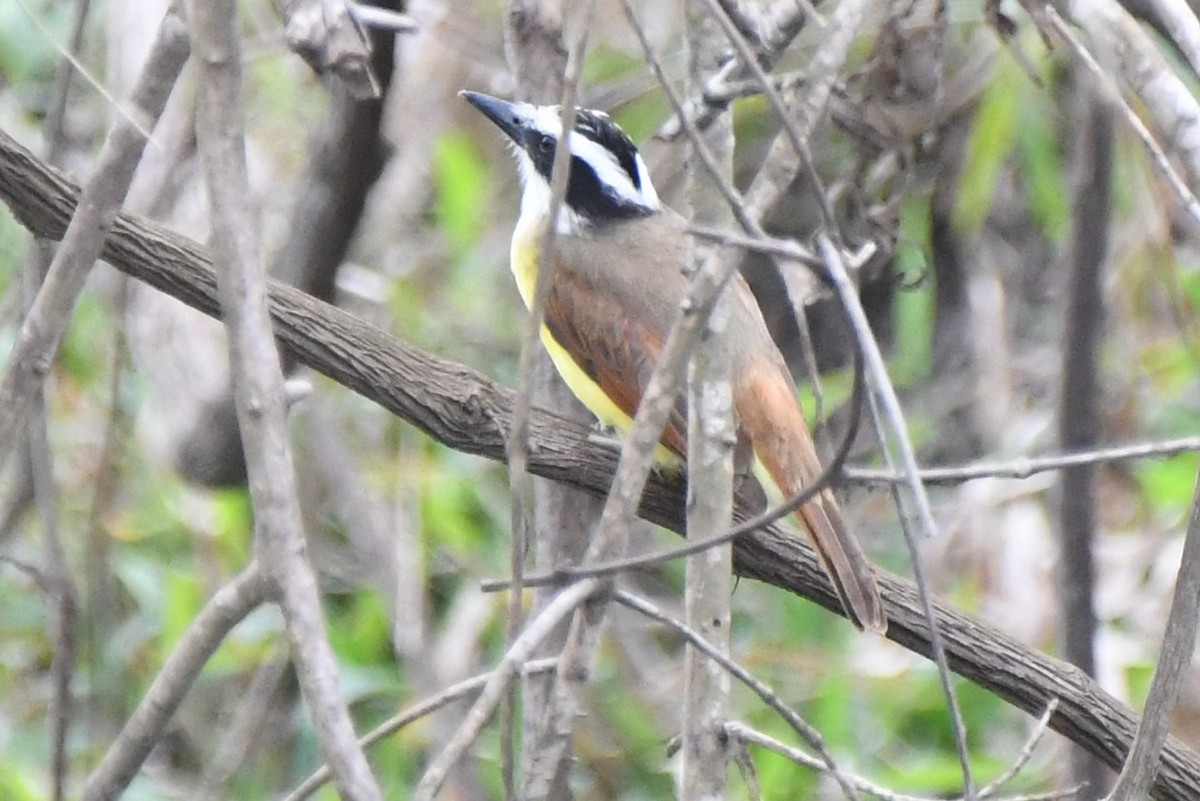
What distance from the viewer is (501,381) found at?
4.83 metres

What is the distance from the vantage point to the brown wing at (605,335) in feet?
12.6

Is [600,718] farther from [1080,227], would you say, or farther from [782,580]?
[1080,227]

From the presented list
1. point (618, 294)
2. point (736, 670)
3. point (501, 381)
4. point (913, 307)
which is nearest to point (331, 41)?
point (736, 670)

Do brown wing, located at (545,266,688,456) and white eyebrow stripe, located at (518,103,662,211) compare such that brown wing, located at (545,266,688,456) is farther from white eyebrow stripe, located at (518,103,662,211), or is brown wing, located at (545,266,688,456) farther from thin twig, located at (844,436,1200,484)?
thin twig, located at (844,436,1200,484)

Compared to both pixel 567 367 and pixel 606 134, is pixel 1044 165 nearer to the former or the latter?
pixel 606 134

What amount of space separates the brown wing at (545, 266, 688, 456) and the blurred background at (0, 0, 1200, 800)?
16.6 inches

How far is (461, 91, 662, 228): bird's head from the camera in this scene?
373 centimetres

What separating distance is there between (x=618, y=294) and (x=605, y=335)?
15cm

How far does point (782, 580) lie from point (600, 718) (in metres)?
1.46

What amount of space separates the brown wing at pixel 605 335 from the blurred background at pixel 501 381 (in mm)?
422

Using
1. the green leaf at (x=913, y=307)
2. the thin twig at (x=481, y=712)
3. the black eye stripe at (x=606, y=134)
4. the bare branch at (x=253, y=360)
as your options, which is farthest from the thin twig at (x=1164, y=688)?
the green leaf at (x=913, y=307)

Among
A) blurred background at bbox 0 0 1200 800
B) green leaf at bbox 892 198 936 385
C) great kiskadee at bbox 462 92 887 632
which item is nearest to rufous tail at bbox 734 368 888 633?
great kiskadee at bbox 462 92 887 632

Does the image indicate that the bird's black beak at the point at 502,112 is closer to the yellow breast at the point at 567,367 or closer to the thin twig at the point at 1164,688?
the yellow breast at the point at 567,367

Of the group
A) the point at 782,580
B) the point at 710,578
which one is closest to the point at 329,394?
the point at 782,580
